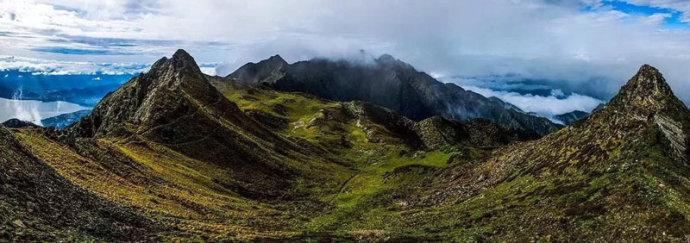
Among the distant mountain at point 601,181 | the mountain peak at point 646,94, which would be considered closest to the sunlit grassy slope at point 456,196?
the distant mountain at point 601,181

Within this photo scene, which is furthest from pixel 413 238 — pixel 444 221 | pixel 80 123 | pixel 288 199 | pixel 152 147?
pixel 80 123

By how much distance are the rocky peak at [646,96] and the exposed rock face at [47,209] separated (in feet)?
273

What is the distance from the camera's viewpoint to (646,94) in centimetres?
10744

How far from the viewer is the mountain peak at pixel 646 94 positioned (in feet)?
338

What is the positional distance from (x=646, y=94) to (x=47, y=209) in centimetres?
9921

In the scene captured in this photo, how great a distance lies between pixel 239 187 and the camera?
15475 cm

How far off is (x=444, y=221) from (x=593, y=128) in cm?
3527

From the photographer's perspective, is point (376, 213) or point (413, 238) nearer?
point (413, 238)

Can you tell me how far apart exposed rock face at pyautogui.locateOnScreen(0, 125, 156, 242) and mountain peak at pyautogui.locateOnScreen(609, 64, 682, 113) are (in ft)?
275

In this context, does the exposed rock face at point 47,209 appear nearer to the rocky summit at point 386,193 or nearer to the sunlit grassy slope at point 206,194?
the rocky summit at point 386,193

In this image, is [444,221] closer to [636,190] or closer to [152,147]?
[636,190]

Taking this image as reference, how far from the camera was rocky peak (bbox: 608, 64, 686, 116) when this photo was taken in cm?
10222

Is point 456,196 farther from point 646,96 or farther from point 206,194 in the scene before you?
point 206,194

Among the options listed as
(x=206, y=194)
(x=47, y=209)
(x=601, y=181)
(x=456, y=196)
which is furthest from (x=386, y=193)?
(x=47, y=209)
